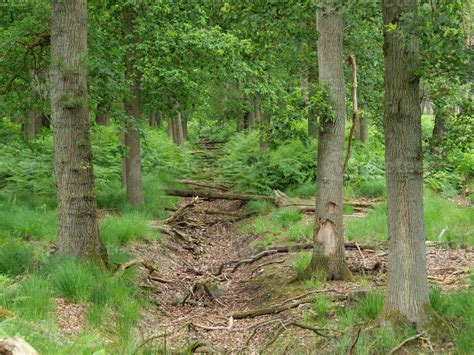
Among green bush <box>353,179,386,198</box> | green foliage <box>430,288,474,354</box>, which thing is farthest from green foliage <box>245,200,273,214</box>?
green foliage <box>430,288,474,354</box>

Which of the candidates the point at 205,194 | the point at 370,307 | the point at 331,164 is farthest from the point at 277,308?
the point at 205,194

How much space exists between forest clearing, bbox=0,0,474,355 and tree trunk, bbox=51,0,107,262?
0.07ft

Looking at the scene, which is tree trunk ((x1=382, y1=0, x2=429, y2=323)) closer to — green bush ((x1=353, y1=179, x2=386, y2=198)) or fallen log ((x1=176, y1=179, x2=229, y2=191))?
green bush ((x1=353, y1=179, x2=386, y2=198))

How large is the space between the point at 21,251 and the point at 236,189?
9310 mm

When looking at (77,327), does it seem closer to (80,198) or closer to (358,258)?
(80,198)

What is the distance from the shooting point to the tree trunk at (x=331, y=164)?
319 inches

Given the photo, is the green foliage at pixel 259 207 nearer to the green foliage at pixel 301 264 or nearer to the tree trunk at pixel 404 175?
the green foliage at pixel 301 264

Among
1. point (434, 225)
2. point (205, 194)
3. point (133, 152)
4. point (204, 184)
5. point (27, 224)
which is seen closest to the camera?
point (27, 224)

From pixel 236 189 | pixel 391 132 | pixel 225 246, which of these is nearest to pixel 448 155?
pixel 391 132

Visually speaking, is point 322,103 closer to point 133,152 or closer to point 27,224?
point 27,224

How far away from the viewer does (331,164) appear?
8.20 m

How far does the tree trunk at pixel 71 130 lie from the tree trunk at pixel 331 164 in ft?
11.0

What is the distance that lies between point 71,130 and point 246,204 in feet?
27.5

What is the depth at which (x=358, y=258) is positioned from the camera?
958cm
